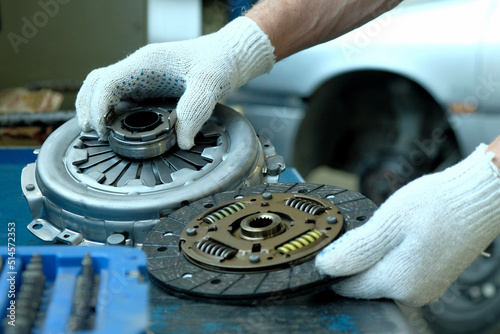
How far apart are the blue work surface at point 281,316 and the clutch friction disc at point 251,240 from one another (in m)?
0.02

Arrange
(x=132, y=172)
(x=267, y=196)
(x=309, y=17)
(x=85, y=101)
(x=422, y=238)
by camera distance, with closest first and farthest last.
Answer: (x=422, y=238)
(x=267, y=196)
(x=132, y=172)
(x=85, y=101)
(x=309, y=17)

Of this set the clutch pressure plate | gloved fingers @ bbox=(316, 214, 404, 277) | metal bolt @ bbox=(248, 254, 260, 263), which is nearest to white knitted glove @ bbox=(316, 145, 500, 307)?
gloved fingers @ bbox=(316, 214, 404, 277)

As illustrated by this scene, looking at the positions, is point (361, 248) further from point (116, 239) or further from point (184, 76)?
point (184, 76)

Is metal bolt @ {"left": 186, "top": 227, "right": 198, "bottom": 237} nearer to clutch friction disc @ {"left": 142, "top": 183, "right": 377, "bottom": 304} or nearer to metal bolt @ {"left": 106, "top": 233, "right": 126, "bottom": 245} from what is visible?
clutch friction disc @ {"left": 142, "top": 183, "right": 377, "bottom": 304}

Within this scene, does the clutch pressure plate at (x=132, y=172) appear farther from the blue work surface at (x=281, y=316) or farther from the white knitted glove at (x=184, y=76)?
the blue work surface at (x=281, y=316)

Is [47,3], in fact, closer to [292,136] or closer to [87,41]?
[87,41]

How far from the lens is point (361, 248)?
3.41 feet

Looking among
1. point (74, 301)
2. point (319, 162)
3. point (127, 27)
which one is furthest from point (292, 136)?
point (74, 301)

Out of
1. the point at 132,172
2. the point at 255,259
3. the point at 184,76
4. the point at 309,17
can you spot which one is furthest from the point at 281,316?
the point at 309,17

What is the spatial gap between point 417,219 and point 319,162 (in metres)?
2.51

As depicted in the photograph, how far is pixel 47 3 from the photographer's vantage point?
2291mm

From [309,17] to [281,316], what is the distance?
111 centimetres

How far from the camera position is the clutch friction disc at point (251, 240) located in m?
1.01

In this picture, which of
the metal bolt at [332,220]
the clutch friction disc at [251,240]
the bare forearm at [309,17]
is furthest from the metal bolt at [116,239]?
the bare forearm at [309,17]
